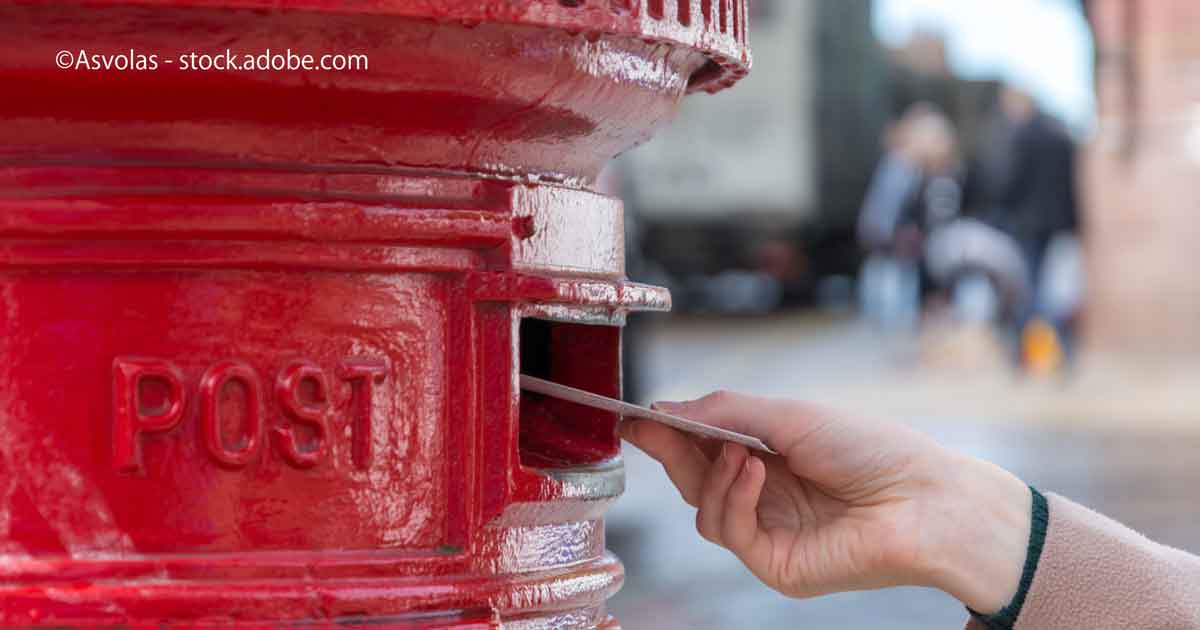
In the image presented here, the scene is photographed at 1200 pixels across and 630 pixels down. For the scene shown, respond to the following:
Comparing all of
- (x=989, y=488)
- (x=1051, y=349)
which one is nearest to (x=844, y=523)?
(x=989, y=488)

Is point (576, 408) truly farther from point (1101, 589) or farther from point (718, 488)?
point (1101, 589)

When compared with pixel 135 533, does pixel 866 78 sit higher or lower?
higher

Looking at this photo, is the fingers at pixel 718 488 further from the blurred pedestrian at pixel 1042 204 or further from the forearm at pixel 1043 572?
the blurred pedestrian at pixel 1042 204

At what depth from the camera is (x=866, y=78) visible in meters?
23.0

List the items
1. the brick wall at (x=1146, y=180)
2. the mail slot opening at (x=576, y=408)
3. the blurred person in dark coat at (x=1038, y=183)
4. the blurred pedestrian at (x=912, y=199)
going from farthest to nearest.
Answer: the blurred pedestrian at (x=912, y=199)
the brick wall at (x=1146, y=180)
the blurred person in dark coat at (x=1038, y=183)
the mail slot opening at (x=576, y=408)

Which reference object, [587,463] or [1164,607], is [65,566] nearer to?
[587,463]

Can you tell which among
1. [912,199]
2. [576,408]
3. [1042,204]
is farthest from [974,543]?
[912,199]

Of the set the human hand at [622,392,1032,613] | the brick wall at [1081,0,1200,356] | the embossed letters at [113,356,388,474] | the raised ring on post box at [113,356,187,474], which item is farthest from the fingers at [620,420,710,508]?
the brick wall at [1081,0,1200,356]

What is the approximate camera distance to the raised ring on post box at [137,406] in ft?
4.25

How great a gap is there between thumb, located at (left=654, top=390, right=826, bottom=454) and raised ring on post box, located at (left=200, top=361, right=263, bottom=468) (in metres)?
0.49

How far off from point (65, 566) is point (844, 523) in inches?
28.1

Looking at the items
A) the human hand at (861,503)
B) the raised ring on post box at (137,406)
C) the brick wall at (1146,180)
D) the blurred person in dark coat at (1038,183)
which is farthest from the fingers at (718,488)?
the brick wall at (1146,180)

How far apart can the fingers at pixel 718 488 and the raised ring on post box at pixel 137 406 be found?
560 mm

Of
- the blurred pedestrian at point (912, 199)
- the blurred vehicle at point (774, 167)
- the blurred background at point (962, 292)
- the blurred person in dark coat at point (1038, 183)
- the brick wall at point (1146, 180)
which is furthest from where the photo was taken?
the blurred vehicle at point (774, 167)
